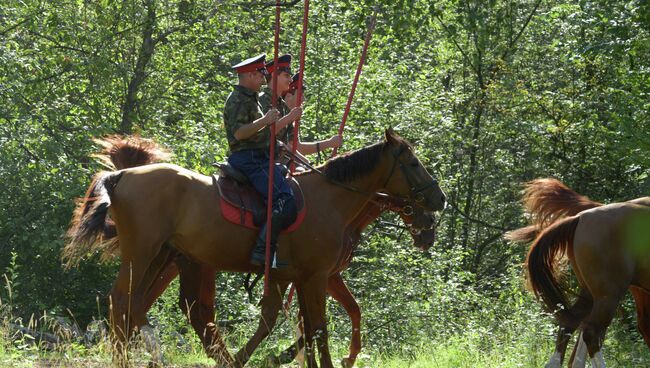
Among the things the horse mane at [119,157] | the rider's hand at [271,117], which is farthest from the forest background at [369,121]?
the rider's hand at [271,117]

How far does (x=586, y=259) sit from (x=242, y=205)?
3.22 metres

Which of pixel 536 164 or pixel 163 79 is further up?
pixel 163 79

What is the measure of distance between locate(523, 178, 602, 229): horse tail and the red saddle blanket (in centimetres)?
286

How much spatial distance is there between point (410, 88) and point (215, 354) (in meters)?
12.6

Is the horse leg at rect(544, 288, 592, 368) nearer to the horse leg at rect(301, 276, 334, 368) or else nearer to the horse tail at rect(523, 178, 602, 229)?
the horse tail at rect(523, 178, 602, 229)

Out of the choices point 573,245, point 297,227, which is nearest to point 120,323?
point 297,227

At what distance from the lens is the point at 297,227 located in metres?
8.90

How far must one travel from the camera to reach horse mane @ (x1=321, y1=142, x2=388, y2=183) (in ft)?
30.5

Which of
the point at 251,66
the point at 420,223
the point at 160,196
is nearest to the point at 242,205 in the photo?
the point at 160,196

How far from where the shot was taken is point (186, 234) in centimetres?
878

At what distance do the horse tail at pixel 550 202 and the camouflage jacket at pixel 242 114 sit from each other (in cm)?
308

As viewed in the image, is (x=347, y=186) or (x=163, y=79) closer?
(x=347, y=186)

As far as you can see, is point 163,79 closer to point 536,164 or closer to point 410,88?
point 410,88

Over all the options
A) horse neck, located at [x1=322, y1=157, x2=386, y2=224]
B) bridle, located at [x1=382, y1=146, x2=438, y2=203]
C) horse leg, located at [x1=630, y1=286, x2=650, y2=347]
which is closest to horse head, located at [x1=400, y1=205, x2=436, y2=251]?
bridle, located at [x1=382, y1=146, x2=438, y2=203]
